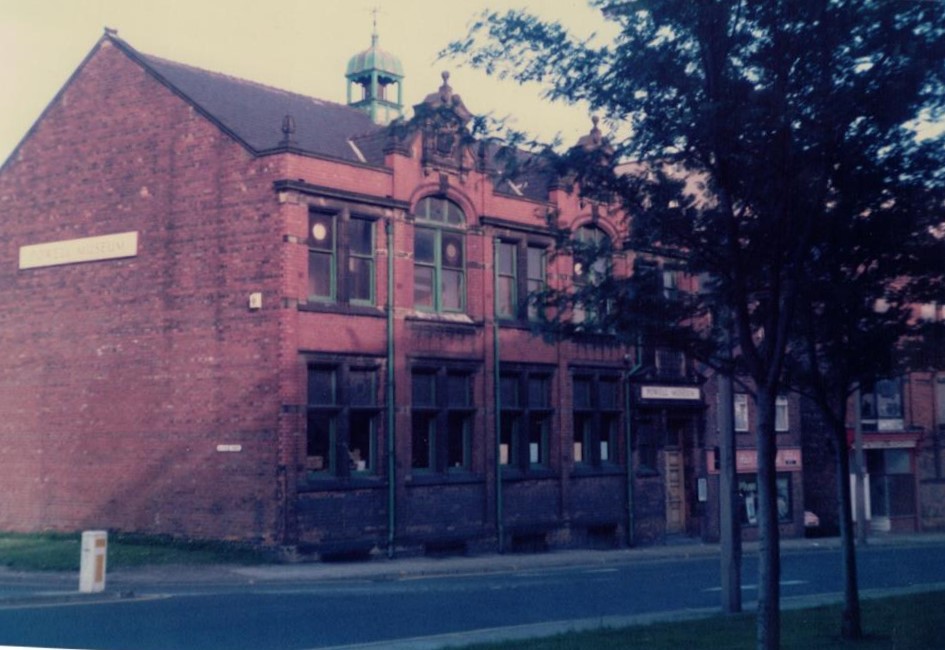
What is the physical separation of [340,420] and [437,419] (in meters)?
3.20

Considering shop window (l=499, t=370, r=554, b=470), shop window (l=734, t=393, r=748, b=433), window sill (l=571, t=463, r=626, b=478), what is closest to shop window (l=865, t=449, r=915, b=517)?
shop window (l=734, t=393, r=748, b=433)

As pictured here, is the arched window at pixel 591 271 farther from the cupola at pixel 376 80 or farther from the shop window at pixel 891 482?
the shop window at pixel 891 482

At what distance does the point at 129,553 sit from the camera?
27.0 meters

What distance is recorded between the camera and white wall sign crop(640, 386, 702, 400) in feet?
121

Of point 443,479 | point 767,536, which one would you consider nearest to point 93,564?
point 443,479

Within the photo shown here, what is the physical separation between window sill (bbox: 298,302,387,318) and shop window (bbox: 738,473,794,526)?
1556 cm

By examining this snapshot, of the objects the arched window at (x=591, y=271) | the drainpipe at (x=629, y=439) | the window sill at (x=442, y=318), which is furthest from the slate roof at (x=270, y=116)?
the arched window at (x=591, y=271)

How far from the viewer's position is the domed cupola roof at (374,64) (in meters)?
40.7

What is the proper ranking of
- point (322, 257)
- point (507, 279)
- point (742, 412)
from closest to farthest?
point (322, 257) → point (507, 279) → point (742, 412)

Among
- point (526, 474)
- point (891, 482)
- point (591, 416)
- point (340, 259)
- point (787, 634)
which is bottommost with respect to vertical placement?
point (787, 634)

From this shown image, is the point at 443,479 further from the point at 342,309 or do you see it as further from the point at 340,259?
the point at 340,259

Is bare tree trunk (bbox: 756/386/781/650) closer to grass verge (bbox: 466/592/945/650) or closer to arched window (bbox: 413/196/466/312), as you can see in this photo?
grass verge (bbox: 466/592/945/650)

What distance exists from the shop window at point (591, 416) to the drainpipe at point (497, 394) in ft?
10.4

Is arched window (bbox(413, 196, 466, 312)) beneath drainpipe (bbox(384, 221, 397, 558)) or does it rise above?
above
